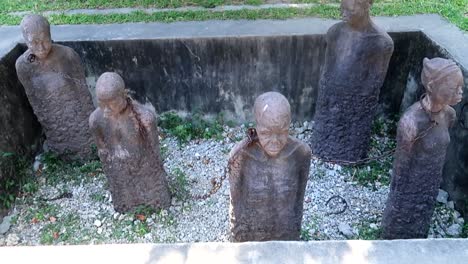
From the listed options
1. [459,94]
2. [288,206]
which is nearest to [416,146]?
[459,94]

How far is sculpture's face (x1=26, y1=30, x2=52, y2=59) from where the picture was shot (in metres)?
4.25

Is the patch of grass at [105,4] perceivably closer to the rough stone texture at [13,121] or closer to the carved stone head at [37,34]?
the rough stone texture at [13,121]

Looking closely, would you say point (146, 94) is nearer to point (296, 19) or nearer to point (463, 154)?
point (296, 19)

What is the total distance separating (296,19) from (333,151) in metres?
1.93

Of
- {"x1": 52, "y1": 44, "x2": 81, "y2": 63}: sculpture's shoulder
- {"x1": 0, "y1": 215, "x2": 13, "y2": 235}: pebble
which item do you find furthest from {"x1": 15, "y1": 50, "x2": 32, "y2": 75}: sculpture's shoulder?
{"x1": 0, "y1": 215, "x2": 13, "y2": 235}: pebble

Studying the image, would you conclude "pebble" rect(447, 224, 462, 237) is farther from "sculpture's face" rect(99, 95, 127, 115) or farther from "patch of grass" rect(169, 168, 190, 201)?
"sculpture's face" rect(99, 95, 127, 115)

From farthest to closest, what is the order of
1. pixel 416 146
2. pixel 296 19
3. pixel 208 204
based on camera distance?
pixel 296 19
pixel 208 204
pixel 416 146

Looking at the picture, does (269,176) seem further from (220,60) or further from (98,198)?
(220,60)

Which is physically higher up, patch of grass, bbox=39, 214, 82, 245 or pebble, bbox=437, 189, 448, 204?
pebble, bbox=437, 189, 448, 204

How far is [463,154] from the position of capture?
13.9 feet

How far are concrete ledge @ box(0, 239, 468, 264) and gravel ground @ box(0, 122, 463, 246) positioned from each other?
5.28ft

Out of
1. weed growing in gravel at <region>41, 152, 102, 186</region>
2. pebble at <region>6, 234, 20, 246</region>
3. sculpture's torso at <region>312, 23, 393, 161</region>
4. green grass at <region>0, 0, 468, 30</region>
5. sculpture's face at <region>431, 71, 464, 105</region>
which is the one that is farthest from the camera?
green grass at <region>0, 0, 468, 30</region>

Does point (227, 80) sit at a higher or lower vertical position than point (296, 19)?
lower

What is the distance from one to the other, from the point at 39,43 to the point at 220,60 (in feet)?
6.85
